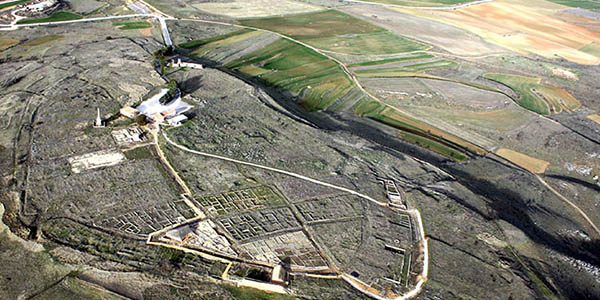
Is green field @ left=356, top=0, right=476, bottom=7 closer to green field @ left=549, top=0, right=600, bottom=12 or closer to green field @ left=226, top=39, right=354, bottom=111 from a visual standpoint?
green field @ left=549, top=0, right=600, bottom=12

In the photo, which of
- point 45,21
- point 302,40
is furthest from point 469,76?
point 45,21

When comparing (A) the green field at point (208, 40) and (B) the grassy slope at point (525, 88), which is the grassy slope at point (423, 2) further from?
(B) the grassy slope at point (525, 88)

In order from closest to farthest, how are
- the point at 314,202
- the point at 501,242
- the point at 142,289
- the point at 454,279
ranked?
the point at 142,289, the point at 454,279, the point at 501,242, the point at 314,202

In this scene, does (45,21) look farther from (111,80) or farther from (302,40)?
A: (302,40)

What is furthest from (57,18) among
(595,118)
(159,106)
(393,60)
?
(595,118)

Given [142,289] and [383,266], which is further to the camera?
[383,266]

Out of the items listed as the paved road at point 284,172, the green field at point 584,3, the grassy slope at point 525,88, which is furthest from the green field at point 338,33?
the green field at point 584,3
